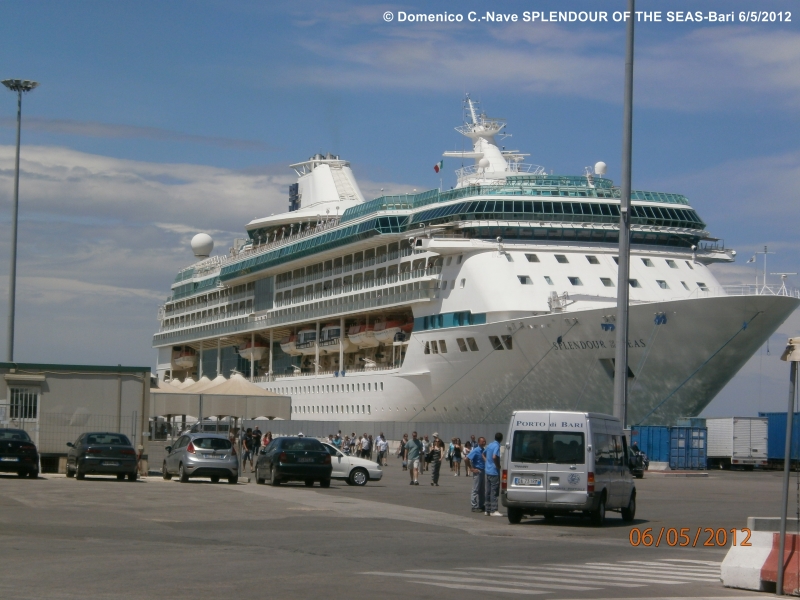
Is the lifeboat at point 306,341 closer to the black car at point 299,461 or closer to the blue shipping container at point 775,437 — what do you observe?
the blue shipping container at point 775,437

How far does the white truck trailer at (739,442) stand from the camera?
43938mm

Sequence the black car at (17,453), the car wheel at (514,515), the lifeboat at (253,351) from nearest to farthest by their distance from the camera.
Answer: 1. the car wheel at (514,515)
2. the black car at (17,453)
3. the lifeboat at (253,351)

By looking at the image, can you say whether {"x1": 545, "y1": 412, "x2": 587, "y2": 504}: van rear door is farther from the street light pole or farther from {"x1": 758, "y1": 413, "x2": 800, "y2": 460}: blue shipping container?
{"x1": 758, "y1": 413, "x2": 800, "y2": 460}: blue shipping container

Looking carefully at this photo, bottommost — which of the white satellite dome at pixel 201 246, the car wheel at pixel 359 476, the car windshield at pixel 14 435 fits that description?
the car wheel at pixel 359 476

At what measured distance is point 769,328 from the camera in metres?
38.5

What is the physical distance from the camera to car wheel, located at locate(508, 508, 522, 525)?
18219mm

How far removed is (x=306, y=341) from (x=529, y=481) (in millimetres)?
42921

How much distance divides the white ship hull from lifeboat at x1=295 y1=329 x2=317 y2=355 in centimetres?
1380

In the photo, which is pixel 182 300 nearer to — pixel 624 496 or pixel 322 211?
pixel 322 211

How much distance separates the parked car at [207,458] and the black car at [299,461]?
1138 mm

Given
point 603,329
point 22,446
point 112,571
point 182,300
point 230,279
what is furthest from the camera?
point 182,300

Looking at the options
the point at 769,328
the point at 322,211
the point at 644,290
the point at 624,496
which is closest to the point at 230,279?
the point at 322,211

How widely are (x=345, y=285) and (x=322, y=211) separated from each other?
9.62m
